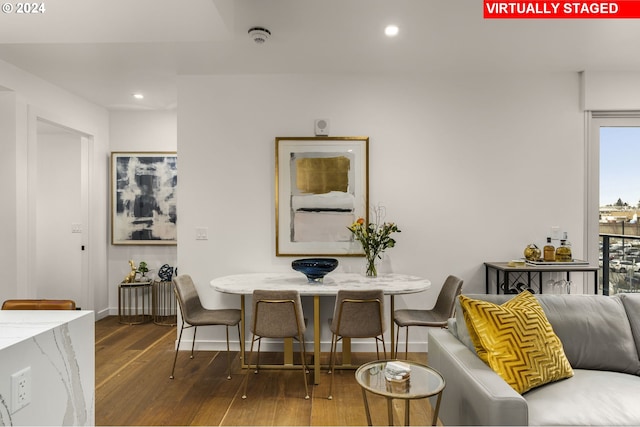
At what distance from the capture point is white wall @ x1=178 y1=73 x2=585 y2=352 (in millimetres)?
3811

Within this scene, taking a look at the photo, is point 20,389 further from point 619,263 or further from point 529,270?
point 619,263

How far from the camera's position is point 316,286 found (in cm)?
325

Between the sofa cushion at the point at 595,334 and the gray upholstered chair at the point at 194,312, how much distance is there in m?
2.26

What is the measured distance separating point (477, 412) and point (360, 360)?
1.99 metres

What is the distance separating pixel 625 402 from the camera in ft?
5.82

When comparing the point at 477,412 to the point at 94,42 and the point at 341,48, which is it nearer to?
the point at 341,48

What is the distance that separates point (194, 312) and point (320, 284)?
1.15 m

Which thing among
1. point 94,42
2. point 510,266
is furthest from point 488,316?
point 94,42

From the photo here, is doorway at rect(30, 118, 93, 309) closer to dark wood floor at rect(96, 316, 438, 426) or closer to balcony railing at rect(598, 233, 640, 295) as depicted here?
dark wood floor at rect(96, 316, 438, 426)

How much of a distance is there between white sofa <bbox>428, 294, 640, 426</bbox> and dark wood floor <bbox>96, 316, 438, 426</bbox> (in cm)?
70

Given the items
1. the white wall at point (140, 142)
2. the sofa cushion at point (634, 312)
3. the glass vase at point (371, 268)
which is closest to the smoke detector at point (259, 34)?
the glass vase at point (371, 268)

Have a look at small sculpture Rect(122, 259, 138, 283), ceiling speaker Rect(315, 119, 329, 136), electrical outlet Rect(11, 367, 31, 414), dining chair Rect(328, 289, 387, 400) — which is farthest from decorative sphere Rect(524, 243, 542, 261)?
small sculpture Rect(122, 259, 138, 283)

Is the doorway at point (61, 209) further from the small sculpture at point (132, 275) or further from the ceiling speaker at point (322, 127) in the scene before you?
the ceiling speaker at point (322, 127)

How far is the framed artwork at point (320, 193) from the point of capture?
151 inches
